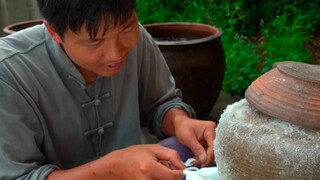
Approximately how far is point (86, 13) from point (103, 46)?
113 mm

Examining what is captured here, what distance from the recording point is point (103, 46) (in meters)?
1.28

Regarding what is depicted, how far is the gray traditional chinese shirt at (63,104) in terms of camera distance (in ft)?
4.34

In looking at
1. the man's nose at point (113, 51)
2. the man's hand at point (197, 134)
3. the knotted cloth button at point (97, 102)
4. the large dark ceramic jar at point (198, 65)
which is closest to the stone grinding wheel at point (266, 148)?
the man's hand at point (197, 134)

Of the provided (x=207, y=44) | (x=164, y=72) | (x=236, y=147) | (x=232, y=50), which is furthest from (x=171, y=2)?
(x=236, y=147)

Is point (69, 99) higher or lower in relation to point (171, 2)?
higher

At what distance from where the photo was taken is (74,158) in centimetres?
159

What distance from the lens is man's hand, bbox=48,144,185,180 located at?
1204 mm

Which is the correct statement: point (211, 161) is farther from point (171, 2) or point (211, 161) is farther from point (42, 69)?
point (171, 2)

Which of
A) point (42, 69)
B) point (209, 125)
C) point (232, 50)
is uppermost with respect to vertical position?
point (42, 69)

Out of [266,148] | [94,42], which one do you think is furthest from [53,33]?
[266,148]

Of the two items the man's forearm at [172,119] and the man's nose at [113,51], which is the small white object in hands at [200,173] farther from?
the man's nose at [113,51]

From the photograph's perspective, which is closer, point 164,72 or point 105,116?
point 105,116

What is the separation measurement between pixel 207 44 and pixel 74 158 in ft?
Result: 5.18

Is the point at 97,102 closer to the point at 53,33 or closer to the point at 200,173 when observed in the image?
the point at 53,33
